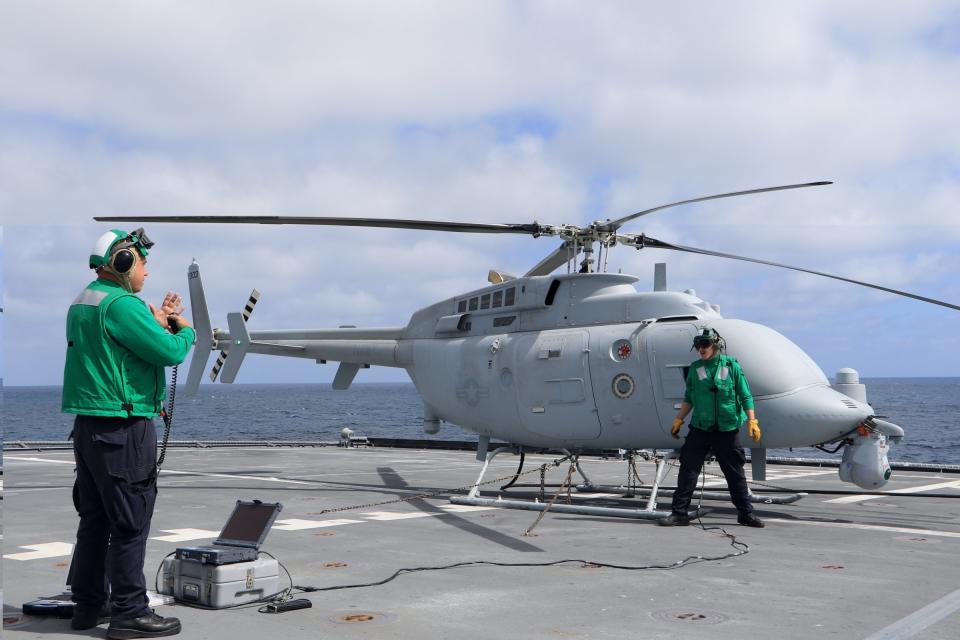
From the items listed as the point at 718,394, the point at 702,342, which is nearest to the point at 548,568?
the point at 718,394

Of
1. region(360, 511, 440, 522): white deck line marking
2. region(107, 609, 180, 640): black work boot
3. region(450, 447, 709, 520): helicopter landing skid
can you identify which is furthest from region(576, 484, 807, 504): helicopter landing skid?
region(107, 609, 180, 640): black work boot

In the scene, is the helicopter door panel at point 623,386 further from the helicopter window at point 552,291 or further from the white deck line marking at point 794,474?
the white deck line marking at point 794,474

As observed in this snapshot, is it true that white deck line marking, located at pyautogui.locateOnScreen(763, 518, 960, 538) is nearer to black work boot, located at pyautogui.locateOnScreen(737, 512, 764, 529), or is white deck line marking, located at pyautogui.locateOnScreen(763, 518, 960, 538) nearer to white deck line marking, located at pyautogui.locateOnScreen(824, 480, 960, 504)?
black work boot, located at pyautogui.locateOnScreen(737, 512, 764, 529)

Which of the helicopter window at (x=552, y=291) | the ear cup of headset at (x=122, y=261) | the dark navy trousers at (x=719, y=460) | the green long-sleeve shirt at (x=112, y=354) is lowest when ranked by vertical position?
the dark navy trousers at (x=719, y=460)

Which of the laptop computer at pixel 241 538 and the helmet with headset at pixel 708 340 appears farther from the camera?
the helmet with headset at pixel 708 340

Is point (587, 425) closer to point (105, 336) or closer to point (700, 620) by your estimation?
point (700, 620)

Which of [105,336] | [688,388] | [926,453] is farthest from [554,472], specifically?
[926,453]

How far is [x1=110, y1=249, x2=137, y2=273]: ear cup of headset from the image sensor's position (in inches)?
213

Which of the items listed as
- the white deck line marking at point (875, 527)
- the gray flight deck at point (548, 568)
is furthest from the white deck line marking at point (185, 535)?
the white deck line marking at point (875, 527)

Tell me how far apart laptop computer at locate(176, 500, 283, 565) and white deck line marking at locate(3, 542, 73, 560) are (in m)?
2.46

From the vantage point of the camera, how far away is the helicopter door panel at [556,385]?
11828 millimetres

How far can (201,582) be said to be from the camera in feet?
18.9

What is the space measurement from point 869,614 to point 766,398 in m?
5.15

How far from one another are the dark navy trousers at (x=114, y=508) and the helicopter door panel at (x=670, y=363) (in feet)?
23.7
